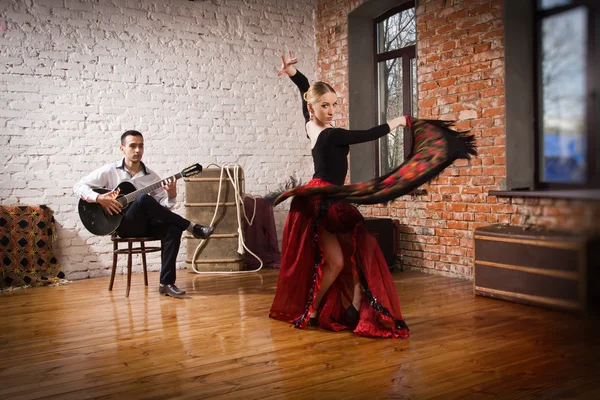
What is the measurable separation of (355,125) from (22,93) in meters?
3.24

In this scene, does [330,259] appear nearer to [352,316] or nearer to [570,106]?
[352,316]

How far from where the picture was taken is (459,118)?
15.8 ft

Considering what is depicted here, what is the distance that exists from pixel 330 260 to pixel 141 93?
3.19 metres

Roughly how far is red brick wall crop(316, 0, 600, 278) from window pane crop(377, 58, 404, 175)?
661 millimetres

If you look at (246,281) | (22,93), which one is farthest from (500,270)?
(22,93)

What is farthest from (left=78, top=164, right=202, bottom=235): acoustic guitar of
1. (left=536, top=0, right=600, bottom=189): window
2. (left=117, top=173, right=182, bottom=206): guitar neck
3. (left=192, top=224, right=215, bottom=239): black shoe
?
(left=536, top=0, right=600, bottom=189): window

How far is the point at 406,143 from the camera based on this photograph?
579 cm

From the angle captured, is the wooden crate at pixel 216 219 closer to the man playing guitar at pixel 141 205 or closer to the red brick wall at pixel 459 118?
the man playing guitar at pixel 141 205

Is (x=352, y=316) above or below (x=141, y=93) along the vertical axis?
below

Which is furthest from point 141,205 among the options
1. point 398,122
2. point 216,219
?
point 398,122

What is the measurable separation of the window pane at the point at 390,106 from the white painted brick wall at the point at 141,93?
917 millimetres

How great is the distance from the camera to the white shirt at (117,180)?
14.2ft

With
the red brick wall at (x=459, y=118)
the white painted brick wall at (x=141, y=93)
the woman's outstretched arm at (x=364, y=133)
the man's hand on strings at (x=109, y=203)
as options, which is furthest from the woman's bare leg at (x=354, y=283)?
the white painted brick wall at (x=141, y=93)

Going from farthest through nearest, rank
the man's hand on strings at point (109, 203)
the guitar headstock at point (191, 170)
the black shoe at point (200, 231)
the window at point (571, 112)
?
1. the black shoe at point (200, 231)
2. the guitar headstock at point (191, 170)
3. the man's hand on strings at point (109, 203)
4. the window at point (571, 112)
